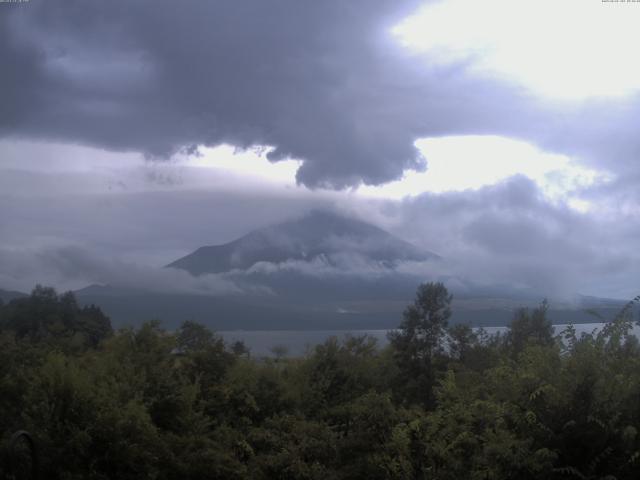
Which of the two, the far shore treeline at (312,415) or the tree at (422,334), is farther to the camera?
the tree at (422,334)

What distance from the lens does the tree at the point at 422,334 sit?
38438 mm

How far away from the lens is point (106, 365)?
57.7 ft

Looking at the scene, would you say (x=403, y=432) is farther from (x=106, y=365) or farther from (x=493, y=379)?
(x=106, y=365)

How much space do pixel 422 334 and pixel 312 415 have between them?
20507 mm

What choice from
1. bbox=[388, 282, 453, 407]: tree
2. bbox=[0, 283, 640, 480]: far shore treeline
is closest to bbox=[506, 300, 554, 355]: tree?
bbox=[388, 282, 453, 407]: tree

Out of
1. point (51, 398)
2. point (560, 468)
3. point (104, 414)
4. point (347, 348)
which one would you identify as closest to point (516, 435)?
point (560, 468)

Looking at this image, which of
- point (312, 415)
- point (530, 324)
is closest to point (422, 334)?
point (530, 324)

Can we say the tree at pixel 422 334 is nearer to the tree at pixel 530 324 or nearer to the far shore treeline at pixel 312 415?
the tree at pixel 530 324

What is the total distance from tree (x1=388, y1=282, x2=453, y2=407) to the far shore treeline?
11.9 m

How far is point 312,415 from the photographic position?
858 inches

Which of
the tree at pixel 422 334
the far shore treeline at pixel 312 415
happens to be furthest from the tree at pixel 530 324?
the far shore treeline at pixel 312 415

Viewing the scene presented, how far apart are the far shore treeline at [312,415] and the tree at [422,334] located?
11.9 metres

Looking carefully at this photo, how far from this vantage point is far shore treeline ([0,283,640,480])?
829cm

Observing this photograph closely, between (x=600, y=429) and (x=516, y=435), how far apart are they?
1.10 metres
